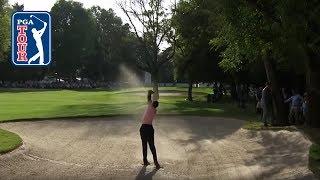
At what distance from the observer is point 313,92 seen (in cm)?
2081

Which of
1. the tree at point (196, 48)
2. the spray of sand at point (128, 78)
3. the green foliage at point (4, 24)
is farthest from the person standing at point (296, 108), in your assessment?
the spray of sand at point (128, 78)

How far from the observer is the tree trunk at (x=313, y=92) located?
19969mm

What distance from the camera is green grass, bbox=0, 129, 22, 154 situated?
56.0 feet

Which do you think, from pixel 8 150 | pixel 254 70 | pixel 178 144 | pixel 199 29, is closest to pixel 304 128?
pixel 178 144

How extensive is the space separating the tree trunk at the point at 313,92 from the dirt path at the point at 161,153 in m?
1.75

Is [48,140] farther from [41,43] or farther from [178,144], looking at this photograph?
[41,43]

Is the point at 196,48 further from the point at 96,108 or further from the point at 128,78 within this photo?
Answer: the point at 128,78

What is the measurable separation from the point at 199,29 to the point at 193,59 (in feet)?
11.5

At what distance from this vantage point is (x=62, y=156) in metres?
16.8

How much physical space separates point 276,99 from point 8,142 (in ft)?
43.6

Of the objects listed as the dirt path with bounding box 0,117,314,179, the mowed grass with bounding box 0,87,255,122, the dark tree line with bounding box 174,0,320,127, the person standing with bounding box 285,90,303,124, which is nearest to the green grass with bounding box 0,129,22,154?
the dirt path with bounding box 0,117,314,179

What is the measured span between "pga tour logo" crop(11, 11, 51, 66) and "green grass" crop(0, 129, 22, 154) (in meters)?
4.52

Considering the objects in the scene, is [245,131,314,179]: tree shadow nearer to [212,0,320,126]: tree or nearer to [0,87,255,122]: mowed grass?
[212,0,320,126]: tree

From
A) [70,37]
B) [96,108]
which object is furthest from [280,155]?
[70,37]
